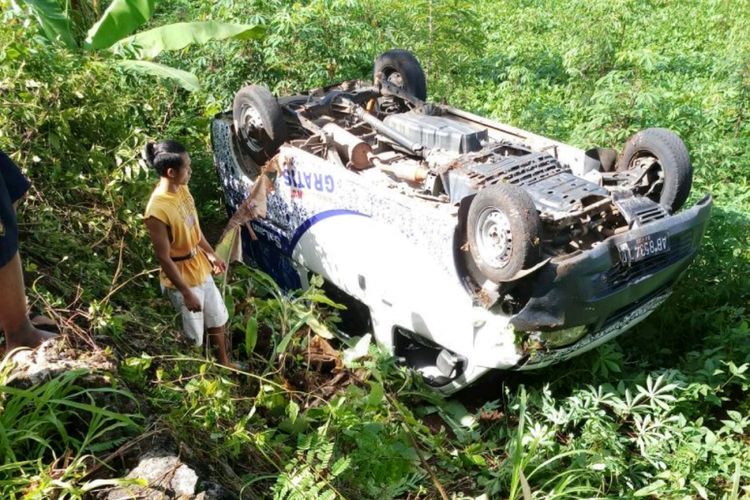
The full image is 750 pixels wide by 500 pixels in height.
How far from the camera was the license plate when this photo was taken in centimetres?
402

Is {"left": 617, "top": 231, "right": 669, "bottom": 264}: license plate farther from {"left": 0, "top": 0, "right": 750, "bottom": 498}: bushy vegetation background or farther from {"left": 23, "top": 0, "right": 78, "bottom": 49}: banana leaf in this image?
{"left": 23, "top": 0, "right": 78, "bottom": 49}: banana leaf

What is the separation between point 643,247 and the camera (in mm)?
4094

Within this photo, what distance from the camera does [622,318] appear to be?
4387mm

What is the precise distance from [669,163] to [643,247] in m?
0.93

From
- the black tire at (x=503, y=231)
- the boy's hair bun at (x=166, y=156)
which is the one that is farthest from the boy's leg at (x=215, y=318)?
the black tire at (x=503, y=231)

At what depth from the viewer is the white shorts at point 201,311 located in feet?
13.6

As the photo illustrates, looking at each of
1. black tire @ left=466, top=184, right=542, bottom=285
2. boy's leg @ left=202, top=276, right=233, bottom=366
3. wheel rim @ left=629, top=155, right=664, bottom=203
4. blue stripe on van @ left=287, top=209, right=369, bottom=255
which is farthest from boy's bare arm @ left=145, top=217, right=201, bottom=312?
wheel rim @ left=629, top=155, right=664, bottom=203

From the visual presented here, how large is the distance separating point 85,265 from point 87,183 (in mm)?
739

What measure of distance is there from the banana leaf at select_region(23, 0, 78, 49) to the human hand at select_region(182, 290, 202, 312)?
10.1 ft

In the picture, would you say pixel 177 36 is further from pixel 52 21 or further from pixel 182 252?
pixel 182 252

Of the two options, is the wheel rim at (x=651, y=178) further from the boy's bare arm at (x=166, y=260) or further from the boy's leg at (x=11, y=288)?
the boy's leg at (x=11, y=288)

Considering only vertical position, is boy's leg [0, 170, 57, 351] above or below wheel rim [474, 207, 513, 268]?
above

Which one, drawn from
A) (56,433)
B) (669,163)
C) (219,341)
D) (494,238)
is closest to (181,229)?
(219,341)

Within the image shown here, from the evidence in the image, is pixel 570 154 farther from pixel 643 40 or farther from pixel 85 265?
pixel 643 40
